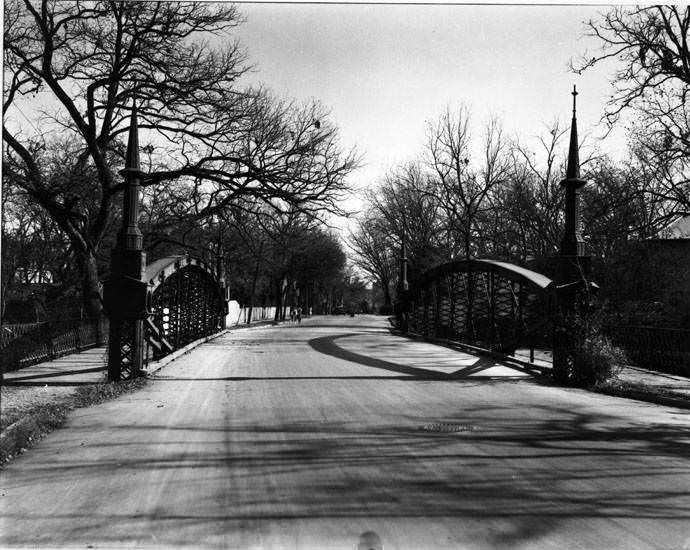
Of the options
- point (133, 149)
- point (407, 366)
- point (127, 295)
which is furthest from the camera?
point (407, 366)

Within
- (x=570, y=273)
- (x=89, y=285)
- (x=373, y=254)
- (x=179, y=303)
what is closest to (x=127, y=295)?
(x=179, y=303)

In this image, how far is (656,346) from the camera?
15.1 meters

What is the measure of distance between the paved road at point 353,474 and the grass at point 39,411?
0.63 ft

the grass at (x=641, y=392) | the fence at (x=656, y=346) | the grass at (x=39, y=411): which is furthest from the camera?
the fence at (x=656, y=346)

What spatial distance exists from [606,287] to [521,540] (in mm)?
18997

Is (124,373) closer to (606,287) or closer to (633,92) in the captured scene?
(633,92)

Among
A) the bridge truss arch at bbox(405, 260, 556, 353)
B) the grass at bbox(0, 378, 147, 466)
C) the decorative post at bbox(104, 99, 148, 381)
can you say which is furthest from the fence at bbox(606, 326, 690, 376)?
the grass at bbox(0, 378, 147, 466)

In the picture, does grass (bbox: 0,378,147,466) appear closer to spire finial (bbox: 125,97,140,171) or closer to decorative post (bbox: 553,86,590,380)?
spire finial (bbox: 125,97,140,171)

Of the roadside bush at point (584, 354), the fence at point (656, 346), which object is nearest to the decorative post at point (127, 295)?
the roadside bush at point (584, 354)

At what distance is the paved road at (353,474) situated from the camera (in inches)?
168

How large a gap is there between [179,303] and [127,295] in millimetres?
6270

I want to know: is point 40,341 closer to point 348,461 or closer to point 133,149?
point 133,149

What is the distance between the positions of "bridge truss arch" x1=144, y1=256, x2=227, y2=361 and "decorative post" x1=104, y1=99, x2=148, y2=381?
48cm

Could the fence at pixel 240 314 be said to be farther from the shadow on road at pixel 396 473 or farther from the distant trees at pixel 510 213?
the shadow on road at pixel 396 473
